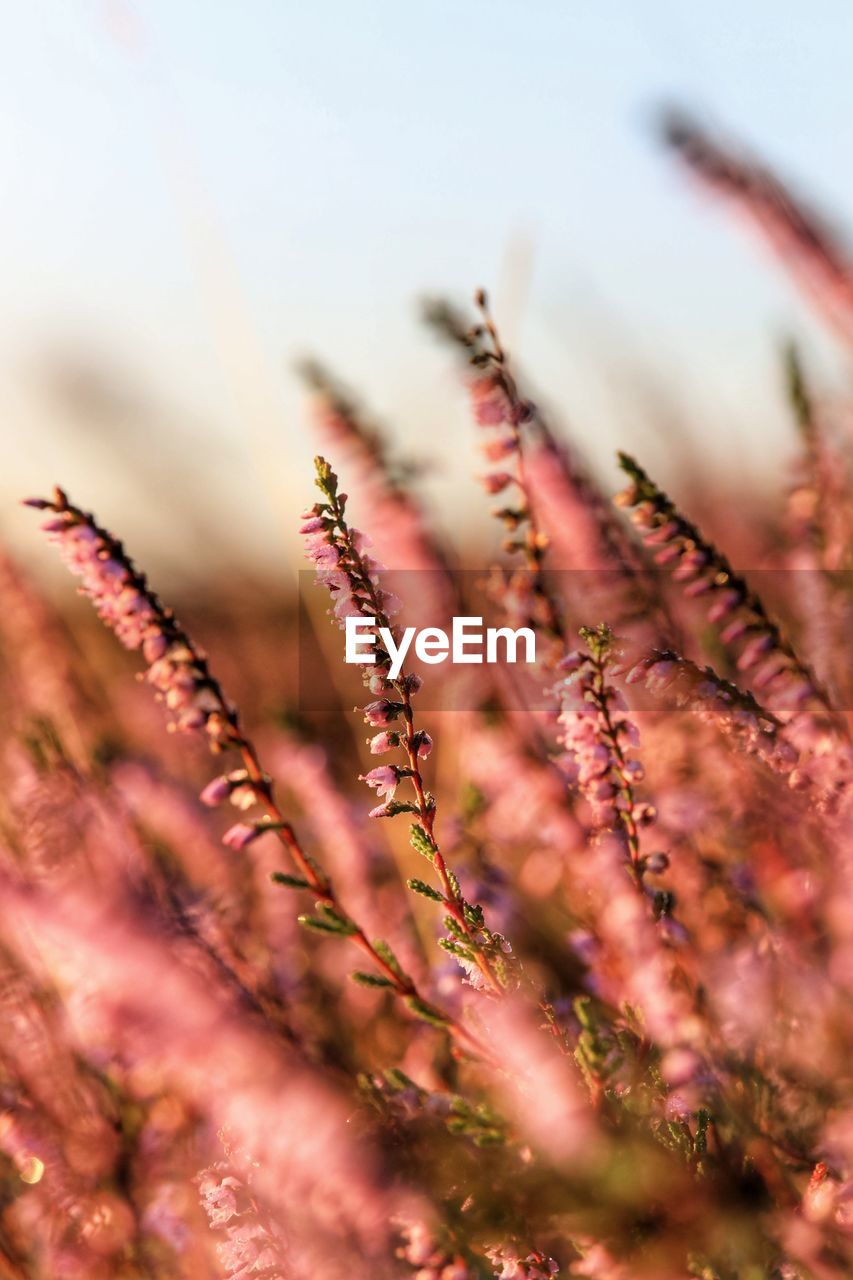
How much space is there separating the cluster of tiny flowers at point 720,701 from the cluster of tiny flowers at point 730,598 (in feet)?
0.29

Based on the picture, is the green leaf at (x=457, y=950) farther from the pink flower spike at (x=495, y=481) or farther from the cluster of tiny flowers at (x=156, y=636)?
the pink flower spike at (x=495, y=481)

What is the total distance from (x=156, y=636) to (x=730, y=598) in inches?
41.2

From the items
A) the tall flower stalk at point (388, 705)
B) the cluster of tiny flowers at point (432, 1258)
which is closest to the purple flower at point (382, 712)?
the tall flower stalk at point (388, 705)

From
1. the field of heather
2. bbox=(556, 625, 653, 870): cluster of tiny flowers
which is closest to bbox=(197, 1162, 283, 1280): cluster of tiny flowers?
the field of heather

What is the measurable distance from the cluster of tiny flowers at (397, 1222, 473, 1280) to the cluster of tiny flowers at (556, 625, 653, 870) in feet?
2.31

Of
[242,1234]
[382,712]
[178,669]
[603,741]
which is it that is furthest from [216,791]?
[242,1234]

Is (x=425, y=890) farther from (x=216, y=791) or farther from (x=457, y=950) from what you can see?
(x=216, y=791)

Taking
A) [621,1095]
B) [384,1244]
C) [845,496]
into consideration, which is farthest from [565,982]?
[845,496]

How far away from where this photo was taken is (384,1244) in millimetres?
1854

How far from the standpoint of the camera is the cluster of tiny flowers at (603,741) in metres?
1.75

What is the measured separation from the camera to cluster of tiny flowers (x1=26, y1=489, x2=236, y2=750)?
1.70 m

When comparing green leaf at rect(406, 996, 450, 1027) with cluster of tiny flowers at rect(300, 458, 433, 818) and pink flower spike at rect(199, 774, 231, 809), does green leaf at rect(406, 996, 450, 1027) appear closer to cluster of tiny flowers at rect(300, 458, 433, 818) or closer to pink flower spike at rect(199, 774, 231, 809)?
cluster of tiny flowers at rect(300, 458, 433, 818)

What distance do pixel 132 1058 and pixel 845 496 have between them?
2.52m

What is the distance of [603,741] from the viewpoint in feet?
5.85
